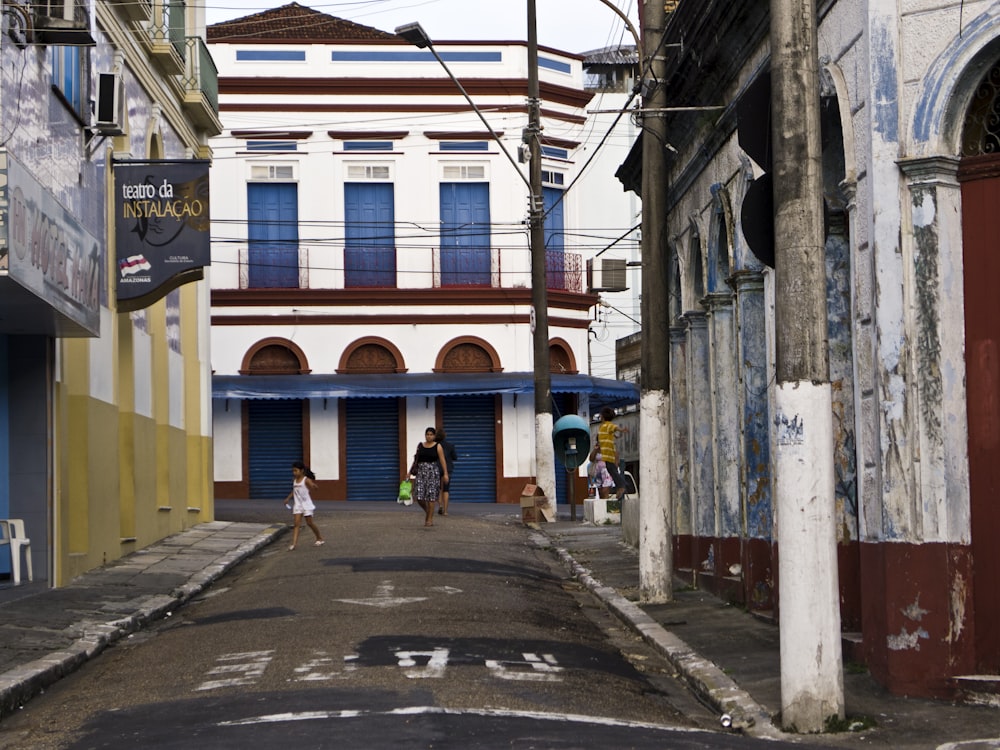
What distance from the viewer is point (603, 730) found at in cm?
813

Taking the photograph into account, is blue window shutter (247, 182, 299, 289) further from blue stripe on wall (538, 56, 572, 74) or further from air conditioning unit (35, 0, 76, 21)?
air conditioning unit (35, 0, 76, 21)

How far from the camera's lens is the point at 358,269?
125ft

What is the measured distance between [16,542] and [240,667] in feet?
21.2

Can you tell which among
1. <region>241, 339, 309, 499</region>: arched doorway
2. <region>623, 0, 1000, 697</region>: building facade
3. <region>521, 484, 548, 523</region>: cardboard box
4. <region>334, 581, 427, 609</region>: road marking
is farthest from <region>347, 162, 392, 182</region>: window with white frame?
<region>623, 0, 1000, 697</region>: building facade

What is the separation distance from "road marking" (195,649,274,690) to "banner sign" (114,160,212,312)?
9027mm

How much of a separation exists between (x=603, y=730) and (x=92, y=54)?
516 inches

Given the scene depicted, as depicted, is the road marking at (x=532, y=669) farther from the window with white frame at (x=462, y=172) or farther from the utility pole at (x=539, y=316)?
the window with white frame at (x=462, y=172)

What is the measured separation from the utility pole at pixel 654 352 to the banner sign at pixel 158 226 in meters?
6.26

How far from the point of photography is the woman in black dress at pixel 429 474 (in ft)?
75.7

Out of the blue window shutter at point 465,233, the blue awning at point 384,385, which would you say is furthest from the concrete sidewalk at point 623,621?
the blue window shutter at point 465,233

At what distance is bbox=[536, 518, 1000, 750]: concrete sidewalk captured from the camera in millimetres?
8391

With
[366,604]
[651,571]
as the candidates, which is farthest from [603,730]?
[651,571]

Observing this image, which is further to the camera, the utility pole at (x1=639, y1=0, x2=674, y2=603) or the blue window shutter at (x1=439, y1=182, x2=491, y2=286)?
the blue window shutter at (x1=439, y1=182, x2=491, y2=286)

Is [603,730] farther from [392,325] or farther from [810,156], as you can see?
[392,325]
